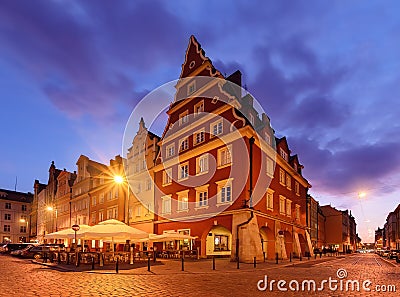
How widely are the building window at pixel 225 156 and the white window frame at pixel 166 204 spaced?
349 inches

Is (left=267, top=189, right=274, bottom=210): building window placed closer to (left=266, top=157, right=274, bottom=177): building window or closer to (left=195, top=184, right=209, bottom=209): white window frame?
(left=266, top=157, right=274, bottom=177): building window

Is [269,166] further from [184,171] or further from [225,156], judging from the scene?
[184,171]

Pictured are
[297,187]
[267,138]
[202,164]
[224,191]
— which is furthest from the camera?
[297,187]

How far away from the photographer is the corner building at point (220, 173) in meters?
28.7

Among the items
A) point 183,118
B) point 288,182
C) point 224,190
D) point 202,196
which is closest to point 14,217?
point 183,118

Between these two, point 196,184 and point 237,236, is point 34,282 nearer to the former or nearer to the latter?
point 237,236

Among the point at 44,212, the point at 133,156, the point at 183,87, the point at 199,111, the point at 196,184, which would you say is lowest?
the point at 44,212

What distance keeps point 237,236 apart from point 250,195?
3508 millimetres

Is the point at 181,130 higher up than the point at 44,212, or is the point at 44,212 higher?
the point at 181,130

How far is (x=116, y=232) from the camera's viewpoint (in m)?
23.8

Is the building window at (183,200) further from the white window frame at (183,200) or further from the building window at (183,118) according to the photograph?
the building window at (183,118)

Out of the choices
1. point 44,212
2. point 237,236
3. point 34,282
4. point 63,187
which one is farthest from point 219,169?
point 44,212

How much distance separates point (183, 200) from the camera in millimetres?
34719

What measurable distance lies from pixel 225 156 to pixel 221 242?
36.1 feet
